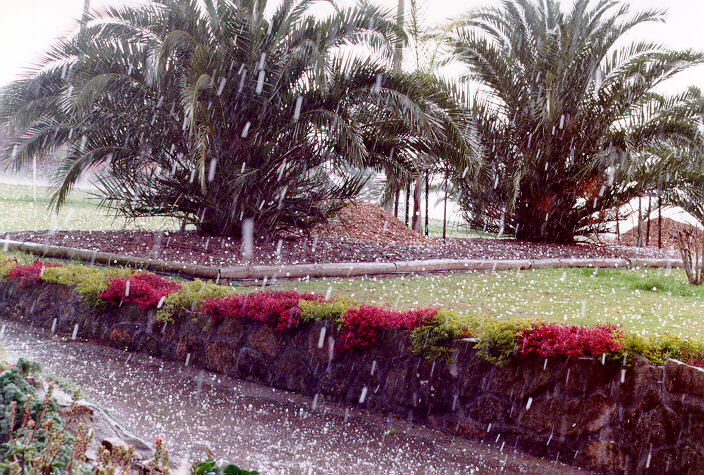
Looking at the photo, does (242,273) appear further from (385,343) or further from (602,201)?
(602,201)

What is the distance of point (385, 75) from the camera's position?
34.4ft

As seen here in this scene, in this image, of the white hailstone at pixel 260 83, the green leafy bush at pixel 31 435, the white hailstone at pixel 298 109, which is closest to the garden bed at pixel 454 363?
the green leafy bush at pixel 31 435

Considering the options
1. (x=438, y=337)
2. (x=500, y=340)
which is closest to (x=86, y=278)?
(x=438, y=337)

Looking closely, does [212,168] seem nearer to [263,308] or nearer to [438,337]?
[263,308]

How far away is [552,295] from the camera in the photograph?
8.02m

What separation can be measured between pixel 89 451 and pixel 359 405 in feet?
8.16

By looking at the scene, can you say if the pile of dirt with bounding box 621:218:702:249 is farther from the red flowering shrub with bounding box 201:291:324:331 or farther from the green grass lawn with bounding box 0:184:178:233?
the red flowering shrub with bounding box 201:291:324:331

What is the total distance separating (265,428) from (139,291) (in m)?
2.64

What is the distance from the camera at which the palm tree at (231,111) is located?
10398 mm

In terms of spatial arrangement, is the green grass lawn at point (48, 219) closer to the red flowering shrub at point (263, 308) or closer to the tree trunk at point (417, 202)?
the tree trunk at point (417, 202)

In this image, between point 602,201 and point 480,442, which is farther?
point 602,201

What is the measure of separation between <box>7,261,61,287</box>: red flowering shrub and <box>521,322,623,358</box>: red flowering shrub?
5.50 m

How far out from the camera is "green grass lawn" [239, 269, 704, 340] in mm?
6564

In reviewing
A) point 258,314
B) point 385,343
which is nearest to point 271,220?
point 258,314
